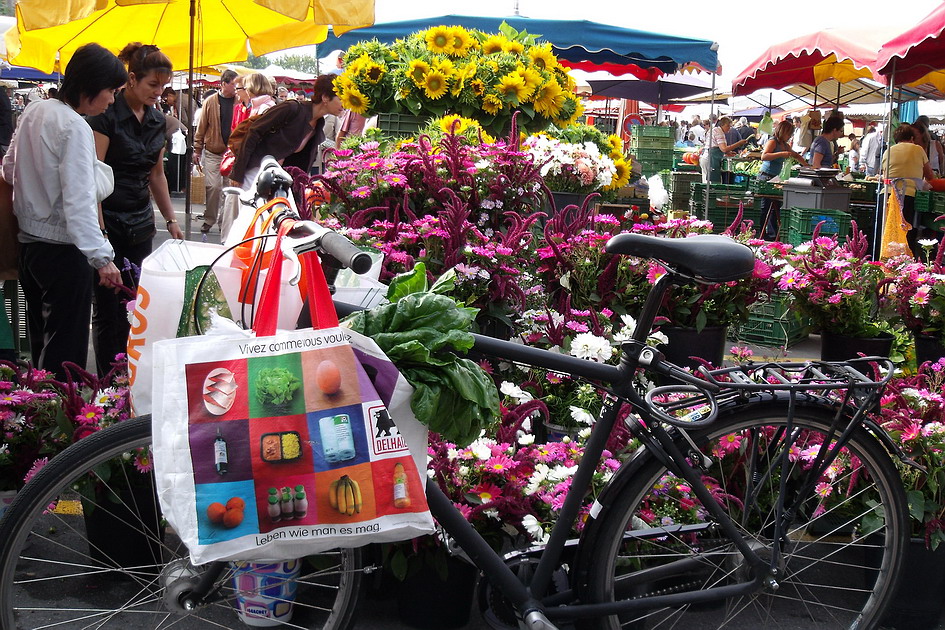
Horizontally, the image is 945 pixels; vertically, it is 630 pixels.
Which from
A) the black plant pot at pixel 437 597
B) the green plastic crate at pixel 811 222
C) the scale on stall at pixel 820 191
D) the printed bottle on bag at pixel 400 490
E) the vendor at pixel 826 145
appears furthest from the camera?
the vendor at pixel 826 145

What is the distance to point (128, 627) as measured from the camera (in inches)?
89.0

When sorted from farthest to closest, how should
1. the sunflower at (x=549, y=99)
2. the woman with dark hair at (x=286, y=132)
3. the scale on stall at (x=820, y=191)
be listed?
the scale on stall at (x=820, y=191) → the woman with dark hair at (x=286, y=132) → the sunflower at (x=549, y=99)

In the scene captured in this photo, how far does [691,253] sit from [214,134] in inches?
410

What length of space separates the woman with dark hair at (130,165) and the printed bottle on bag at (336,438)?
3.18 meters

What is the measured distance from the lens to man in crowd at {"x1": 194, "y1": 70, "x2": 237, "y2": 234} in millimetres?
11422

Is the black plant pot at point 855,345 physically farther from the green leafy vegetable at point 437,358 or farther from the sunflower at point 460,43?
the green leafy vegetable at point 437,358

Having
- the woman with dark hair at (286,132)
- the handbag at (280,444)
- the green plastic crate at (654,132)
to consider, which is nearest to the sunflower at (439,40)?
the woman with dark hair at (286,132)

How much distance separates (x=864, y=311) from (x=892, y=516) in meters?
2.36

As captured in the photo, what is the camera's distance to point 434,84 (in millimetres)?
5195

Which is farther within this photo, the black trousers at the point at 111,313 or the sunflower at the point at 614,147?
the sunflower at the point at 614,147

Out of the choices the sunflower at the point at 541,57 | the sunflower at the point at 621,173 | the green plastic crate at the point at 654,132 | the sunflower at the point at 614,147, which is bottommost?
the sunflower at the point at 621,173

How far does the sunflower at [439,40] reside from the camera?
5.29 metres

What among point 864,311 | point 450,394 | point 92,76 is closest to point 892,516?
point 450,394

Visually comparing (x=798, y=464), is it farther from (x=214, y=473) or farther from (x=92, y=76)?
(x=92, y=76)
